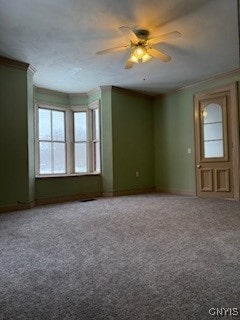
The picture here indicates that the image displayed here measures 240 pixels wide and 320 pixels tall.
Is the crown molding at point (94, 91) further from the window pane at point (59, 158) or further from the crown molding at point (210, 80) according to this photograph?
the crown molding at point (210, 80)

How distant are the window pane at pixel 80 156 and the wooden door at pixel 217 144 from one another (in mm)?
2893

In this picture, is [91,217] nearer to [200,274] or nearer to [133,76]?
[200,274]

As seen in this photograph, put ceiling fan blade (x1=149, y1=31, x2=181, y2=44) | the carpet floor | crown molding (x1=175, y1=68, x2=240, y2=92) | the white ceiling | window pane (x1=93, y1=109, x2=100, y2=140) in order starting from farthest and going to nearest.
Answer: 1. window pane (x1=93, y1=109, x2=100, y2=140)
2. crown molding (x1=175, y1=68, x2=240, y2=92)
3. ceiling fan blade (x1=149, y1=31, x2=181, y2=44)
4. the white ceiling
5. the carpet floor

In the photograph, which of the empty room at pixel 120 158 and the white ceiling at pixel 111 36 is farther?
the white ceiling at pixel 111 36

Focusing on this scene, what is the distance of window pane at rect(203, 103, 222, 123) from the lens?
18.5ft

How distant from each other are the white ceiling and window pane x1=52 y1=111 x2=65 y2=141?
3.37 feet

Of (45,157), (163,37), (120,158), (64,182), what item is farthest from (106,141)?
(163,37)

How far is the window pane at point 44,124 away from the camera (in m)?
6.19

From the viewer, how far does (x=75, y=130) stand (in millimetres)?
6785

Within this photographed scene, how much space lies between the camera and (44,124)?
6.29m

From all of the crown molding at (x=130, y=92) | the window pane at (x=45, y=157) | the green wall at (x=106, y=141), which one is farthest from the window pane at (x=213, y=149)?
the window pane at (x=45, y=157)

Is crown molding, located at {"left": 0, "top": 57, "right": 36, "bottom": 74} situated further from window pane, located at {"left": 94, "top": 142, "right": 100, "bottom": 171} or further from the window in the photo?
window pane, located at {"left": 94, "top": 142, "right": 100, "bottom": 171}

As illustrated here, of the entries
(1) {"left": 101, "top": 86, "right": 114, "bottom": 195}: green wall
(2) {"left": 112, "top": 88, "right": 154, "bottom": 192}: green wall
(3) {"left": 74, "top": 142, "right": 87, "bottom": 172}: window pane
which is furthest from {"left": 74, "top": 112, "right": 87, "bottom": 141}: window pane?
(2) {"left": 112, "top": 88, "right": 154, "bottom": 192}: green wall

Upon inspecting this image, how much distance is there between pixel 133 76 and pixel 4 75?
8.54ft
